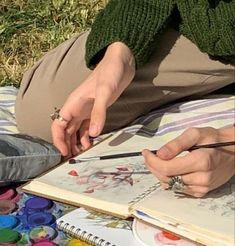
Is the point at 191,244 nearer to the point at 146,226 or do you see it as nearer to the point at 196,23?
the point at 146,226

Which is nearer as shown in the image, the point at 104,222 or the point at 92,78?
the point at 104,222

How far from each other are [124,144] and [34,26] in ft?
3.25

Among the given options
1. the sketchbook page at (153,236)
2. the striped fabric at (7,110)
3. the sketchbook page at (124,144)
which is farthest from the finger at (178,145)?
the striped fabric at (7,110)

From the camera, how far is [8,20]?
7.30 feet

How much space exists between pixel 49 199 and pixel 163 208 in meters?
0.22

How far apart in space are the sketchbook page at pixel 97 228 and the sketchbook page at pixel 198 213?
0.04 m

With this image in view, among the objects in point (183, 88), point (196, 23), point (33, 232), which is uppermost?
point (196, 23)

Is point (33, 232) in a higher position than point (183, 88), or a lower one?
lower

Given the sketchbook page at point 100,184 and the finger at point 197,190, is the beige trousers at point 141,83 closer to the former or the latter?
the sketchbook page at point 100,184

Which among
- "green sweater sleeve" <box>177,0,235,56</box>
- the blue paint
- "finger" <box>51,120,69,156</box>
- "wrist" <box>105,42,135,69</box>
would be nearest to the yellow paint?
the blue paint

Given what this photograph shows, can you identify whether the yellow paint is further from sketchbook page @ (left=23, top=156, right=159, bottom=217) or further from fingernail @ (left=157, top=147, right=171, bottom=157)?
fingernail @ (left=157, top=147, right=171, bottom=157)

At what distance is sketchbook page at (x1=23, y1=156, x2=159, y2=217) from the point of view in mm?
1097

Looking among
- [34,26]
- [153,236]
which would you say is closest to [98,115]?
[153,236]

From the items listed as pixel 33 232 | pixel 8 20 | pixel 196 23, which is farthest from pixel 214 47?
pixel 8 20
